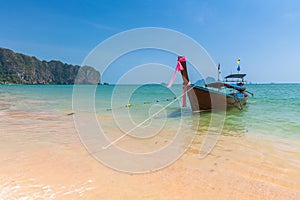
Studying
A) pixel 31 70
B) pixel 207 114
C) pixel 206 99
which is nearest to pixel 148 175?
pixel 207 114

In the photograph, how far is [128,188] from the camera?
2.84 m

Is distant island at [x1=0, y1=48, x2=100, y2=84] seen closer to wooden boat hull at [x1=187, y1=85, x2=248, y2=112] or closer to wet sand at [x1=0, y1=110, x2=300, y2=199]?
wooden boat hull at [x1=187, y1=85, x2=248, y2=112]

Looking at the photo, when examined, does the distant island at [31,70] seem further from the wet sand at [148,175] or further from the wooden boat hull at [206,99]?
the wet sand at [148,175]

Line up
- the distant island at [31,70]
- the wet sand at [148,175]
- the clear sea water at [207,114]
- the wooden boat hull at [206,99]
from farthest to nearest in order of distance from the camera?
the distant island at [31,70] < the wooden boat hull at [206,99] < the clear sea water at [207,114] < the wet sand at [148,175]

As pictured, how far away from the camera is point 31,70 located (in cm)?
12325

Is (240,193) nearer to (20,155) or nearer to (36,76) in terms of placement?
(20,155)

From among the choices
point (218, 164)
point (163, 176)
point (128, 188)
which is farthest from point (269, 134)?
point (128, 188)

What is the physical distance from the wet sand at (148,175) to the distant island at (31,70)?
107 meters

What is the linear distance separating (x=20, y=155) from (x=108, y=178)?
212 cm

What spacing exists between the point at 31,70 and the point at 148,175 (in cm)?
14280

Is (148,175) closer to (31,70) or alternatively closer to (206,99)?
(206,99)

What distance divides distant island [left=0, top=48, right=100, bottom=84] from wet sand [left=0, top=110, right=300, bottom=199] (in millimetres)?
107309

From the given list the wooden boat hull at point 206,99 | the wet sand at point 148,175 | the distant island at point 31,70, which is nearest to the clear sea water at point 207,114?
the wooden boat hull at point 206,99

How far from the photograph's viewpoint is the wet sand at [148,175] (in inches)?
106
